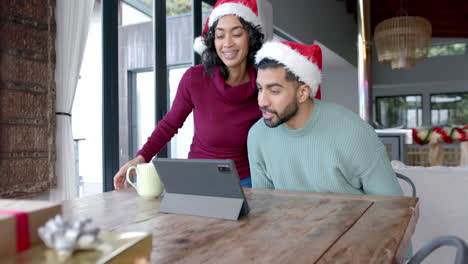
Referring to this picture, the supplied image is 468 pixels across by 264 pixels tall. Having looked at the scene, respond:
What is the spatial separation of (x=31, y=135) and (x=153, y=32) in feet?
4.67

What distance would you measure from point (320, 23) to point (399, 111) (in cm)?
538

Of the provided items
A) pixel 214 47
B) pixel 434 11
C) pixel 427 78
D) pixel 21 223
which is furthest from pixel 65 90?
pixel 427 78

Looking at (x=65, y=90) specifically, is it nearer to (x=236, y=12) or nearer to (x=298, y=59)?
(x=236, y=12)

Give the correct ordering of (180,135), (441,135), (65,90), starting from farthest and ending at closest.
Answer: (180,135), (441,135), (65,90)

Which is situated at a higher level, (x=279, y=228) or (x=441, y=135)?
(x=441, y=135)

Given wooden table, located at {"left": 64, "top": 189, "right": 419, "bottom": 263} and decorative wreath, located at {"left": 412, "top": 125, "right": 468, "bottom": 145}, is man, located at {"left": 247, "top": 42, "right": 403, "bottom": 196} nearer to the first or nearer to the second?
wooden table, located at {"left": 64, "top": 189, "right": 419, "bottom": 263}

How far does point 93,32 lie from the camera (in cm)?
254

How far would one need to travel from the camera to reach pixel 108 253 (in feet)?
1.35

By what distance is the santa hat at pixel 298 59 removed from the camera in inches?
53.0

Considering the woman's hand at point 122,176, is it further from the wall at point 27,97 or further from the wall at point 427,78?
the wall at point 427,78

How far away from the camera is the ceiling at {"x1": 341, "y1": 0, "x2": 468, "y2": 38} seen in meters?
7.91

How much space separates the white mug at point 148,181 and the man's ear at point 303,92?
1.85ft

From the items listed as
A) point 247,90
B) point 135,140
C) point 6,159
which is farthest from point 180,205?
point 135,140

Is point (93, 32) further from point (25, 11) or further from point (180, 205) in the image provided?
point (180, 205)
